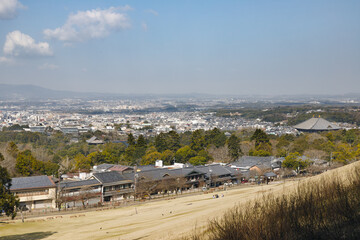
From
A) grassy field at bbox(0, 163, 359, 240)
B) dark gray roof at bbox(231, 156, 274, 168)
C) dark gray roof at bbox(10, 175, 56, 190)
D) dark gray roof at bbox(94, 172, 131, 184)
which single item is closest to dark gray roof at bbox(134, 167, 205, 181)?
dark gray roof at bbox(94, 172, 131, 184)

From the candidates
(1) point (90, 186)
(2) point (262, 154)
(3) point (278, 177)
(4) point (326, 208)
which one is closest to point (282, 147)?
(2) point (262, 154)

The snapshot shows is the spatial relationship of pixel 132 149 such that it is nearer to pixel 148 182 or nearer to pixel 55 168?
pixel 55 168

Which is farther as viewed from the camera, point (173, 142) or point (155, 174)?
point (173, 142)

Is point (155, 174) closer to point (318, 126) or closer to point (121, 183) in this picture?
point (121, 183)

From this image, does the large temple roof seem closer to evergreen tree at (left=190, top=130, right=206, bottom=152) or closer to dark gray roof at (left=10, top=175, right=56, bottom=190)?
evergreen tree at (left=190, top=130, right=206, bottom=152)

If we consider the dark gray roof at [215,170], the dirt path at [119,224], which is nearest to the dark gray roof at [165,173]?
the dark gray roof at [215,170]

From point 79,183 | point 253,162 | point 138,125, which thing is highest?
point 79,183

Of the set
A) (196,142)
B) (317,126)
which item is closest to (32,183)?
(196,142)
